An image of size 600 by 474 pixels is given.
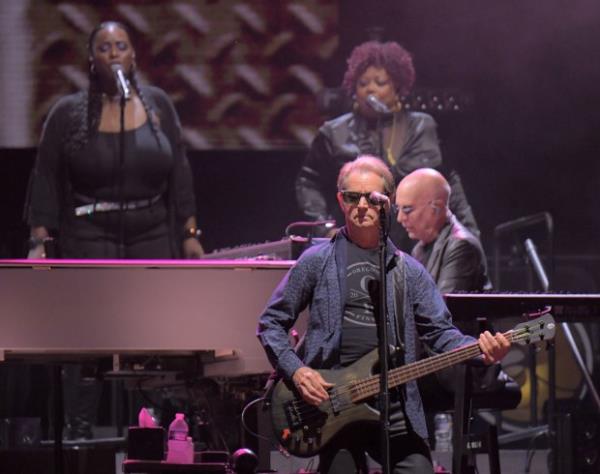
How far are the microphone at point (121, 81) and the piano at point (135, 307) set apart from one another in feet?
9.34

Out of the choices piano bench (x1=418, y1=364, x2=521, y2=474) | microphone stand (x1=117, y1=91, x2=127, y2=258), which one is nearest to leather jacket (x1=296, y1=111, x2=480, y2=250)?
microphone stand (x1=117, y1=91, x2=127, y2=258)

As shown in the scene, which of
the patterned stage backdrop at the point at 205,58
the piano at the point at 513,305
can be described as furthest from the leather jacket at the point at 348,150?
the piano at the point at 513,305

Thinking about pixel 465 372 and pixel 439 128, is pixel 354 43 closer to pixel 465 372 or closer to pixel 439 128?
pixel 439 128

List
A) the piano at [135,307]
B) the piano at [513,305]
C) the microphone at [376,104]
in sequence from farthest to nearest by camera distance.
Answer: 1. the microphone at [376,104]
2. the piano at [135,307]
3. the piano at [513,305]

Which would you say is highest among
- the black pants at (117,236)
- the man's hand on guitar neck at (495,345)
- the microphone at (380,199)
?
the black pants at (117,236)

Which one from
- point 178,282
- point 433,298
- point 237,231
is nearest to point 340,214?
point 237,231

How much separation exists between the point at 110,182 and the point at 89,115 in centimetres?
54

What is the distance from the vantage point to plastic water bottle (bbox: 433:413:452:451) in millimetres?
9523

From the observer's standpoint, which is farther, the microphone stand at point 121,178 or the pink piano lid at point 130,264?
the microphone stand at point 121,178

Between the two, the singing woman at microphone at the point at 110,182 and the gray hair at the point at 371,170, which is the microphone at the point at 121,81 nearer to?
the singing woman at microphone at the point at 110,182

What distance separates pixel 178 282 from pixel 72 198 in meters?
2.86

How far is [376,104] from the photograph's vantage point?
9984mm

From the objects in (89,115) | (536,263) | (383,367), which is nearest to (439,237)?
(536,263)

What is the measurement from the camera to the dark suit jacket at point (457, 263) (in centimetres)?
737
